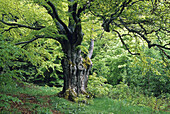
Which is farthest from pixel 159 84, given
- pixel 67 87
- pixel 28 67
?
pixel 28 67

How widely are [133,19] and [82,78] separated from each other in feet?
15.3

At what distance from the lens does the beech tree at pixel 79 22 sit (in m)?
5.17

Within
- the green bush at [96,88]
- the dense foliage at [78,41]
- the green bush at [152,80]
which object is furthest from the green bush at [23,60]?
the green bush at [152,80]

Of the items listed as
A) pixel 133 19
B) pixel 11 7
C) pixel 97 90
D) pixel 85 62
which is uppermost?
pixel 11 7

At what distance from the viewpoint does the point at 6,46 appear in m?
3.24

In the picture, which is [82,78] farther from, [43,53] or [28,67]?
[28,67]

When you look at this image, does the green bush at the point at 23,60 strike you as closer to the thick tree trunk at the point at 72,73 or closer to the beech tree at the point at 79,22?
the thick tree trunk at the point at 72,73

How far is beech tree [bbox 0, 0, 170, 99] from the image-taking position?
5.17 meters

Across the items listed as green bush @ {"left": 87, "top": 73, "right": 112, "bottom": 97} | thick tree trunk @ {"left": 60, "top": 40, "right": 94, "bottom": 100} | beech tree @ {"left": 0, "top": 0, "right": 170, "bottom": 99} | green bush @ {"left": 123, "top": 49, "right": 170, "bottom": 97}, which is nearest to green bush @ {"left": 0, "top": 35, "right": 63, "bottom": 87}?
thick tree trunk @ {"left": 60, "top": 40, "right": 94, "bottom": 100}

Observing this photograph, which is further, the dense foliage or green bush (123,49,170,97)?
green bush (123,49,170,97)

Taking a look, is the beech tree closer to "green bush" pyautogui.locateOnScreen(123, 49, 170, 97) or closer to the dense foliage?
the dense foliage

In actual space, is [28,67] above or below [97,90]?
above

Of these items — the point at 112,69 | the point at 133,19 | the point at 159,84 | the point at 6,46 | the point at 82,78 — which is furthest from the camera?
the point at 112,69

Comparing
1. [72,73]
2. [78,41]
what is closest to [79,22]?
[78,41]
